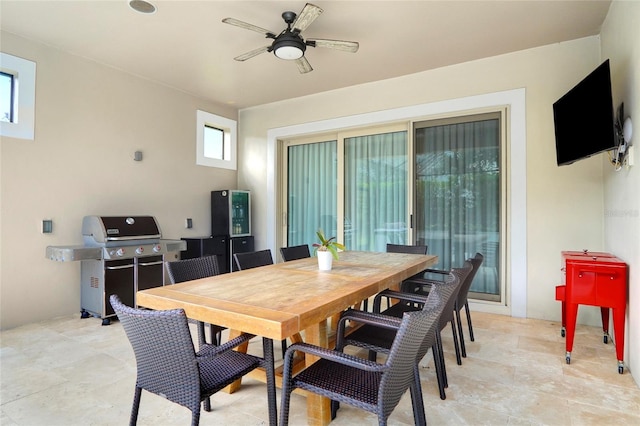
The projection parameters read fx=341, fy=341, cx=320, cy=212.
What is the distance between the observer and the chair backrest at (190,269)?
234 centimetres


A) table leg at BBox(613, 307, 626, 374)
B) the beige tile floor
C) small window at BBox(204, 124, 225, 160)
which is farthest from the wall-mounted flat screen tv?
small window at BBox(204, 124, 225, 160)

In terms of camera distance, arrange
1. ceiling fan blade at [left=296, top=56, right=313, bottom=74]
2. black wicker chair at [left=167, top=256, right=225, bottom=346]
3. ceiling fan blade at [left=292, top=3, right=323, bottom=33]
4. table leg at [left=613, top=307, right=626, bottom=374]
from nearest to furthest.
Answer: black wicker chair at [left=167, top=256, right=225, bottom=346] < table leg at [left=613, top=307, right=626, bottom=374] < ceiling fan blade at [left=292, top=3, right=323, bottom=33] < ceiling fan blade at [left=296, top=56, right=313, bottom=74]

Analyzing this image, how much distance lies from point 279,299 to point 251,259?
1362 mm

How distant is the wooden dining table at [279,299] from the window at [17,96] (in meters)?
3.09

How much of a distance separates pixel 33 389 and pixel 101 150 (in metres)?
2.94

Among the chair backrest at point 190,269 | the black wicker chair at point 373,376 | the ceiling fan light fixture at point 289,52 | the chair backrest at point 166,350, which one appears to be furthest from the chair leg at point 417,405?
the ceiling fan light fixture at point 289,52

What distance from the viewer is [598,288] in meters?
2.63

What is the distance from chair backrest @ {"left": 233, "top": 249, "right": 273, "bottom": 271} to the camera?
112 inches

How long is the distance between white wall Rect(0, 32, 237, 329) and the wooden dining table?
275 cm

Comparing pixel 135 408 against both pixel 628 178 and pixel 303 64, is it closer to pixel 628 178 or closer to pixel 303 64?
pixel 303 64

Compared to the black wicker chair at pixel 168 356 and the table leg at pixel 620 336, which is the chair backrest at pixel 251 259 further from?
the table leg at pixel 620 336

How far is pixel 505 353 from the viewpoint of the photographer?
113 inches

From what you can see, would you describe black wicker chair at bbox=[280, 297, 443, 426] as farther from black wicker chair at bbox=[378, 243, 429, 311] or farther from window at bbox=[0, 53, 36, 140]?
window at bbox=[0, 53, 36, 140]

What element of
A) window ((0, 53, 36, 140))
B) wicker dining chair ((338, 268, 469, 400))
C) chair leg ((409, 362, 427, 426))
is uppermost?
window ((0, 53, 36, 140))
